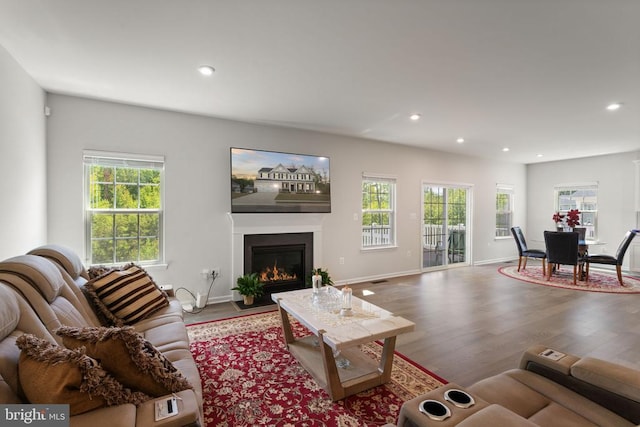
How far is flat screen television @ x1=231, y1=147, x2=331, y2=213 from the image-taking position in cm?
416

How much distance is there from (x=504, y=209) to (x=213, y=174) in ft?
23.9

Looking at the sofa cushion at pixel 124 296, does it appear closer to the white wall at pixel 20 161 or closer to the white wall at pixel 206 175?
the white wall at pixel 20 161

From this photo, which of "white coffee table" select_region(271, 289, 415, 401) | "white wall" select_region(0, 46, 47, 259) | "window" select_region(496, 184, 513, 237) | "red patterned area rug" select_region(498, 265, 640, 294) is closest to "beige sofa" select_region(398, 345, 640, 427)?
"white coffee table" select_region(271, 289, 415, 401)

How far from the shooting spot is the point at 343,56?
8.29 ft

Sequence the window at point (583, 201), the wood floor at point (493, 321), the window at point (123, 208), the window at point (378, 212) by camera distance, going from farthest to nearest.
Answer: the window at point (583, 201)
the window at point (378, 212)
the window at point (123, 208)
the wood floor at point (493, 321)

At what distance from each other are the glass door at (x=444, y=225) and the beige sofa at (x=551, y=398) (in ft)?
16.2

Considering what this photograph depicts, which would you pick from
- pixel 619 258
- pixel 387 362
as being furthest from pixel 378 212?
pixel 619 258

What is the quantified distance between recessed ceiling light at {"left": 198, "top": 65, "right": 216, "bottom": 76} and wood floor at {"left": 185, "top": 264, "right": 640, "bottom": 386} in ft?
8.82

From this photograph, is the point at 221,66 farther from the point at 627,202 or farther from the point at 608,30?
the point at 627,202

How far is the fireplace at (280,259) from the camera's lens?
14.3 ft

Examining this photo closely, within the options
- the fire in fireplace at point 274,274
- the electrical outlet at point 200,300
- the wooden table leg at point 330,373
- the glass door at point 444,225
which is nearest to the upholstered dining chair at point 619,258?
the glass door at point 444,225

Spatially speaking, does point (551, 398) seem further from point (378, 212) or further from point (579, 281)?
point (579, 281)

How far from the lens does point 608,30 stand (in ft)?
6.93

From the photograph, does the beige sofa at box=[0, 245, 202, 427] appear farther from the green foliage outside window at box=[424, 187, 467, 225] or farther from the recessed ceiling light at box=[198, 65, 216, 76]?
the green foliage outside window at box=[424, 187, 467, 225]
